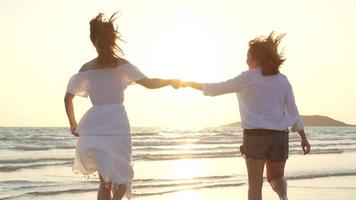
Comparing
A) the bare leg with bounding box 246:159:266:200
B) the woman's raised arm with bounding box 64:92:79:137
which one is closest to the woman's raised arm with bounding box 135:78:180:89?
the woman's raised arm with bounding box 64:92:79:137

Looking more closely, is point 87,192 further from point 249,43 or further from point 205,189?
point 249,43

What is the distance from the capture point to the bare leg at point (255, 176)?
5688 mm

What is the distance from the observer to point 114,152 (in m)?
5.28

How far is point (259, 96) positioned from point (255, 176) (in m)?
0.76

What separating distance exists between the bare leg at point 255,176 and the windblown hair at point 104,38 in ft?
5.35

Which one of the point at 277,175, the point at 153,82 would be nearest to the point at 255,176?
the point at 277,175

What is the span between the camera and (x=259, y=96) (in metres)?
5.69

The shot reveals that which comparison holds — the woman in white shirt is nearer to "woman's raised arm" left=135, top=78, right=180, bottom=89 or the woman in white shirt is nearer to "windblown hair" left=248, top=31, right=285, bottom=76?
"windblown hair" left=248, top=31, right=285, bottom=76

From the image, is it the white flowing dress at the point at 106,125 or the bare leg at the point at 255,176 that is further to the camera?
the bare leg at the point at 255,176

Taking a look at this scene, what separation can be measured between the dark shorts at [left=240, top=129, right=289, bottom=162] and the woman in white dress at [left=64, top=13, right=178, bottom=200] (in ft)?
3.82

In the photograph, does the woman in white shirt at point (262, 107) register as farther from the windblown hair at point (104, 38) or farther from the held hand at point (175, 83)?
the windblown hair at point (104, 38)

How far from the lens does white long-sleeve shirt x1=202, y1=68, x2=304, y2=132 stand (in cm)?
568

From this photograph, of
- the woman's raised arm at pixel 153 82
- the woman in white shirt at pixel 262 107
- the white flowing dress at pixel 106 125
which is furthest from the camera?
the woman in white shirt at pixel 262 107

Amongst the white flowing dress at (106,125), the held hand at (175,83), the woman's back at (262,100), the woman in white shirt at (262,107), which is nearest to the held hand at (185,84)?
the held hand at (175,83)
